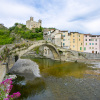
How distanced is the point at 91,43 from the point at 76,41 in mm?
5756

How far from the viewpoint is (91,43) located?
1341 inches

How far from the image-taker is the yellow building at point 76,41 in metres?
33.3

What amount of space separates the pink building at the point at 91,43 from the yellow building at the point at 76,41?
1549mm

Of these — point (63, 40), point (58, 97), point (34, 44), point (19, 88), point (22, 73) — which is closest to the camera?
point (58, 97)

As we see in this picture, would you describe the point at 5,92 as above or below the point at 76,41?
below

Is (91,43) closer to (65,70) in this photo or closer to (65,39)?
(65,39)

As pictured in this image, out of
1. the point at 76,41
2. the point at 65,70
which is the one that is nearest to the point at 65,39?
the point at 76,41

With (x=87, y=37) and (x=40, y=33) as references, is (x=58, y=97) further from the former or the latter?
(x=40, y=33)

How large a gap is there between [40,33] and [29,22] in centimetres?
1717

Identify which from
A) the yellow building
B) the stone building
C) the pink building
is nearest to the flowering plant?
the yellow building

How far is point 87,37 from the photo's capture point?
112 feet

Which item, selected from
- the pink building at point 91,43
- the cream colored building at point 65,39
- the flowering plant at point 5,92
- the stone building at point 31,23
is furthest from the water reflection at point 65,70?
the stone building at point 31,23

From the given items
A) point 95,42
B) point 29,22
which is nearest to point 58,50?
point 95,42

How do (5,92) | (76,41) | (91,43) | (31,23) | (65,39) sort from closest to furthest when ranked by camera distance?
1. (5,92)
2. (65,39)
3. (76,41)
4. (91,43)
5. (31,23)
